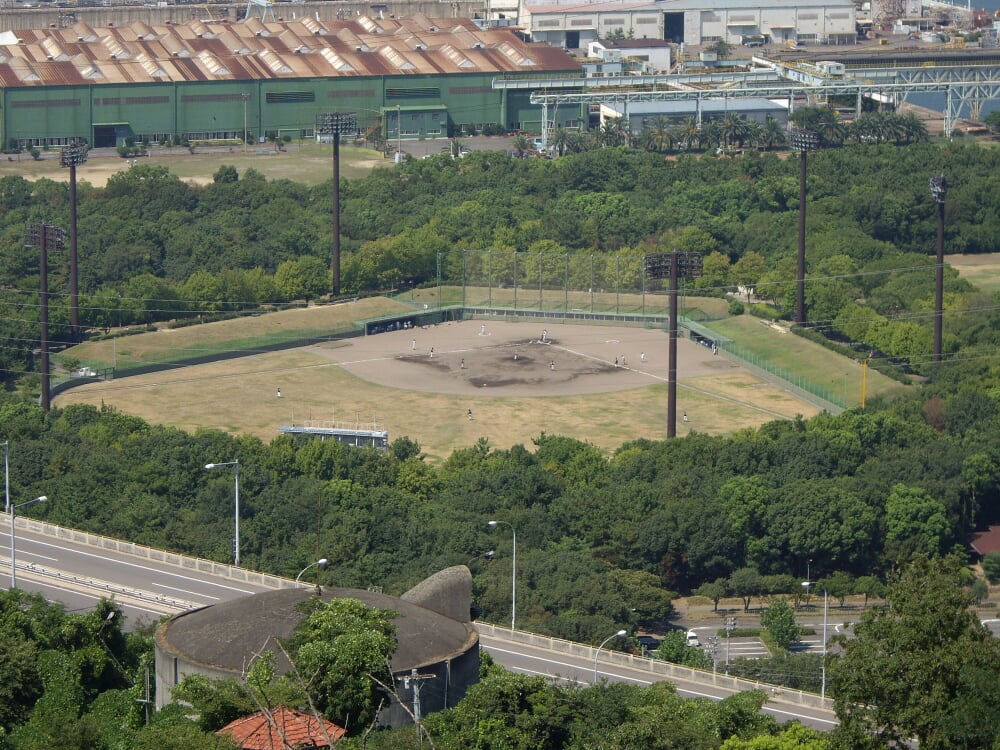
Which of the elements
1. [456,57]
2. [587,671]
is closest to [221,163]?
[456,57]

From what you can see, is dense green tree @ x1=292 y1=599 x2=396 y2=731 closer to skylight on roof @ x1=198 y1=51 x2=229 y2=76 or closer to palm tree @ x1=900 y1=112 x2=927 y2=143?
palm tree @ x1=900 y1=112 x2=927 y2=143

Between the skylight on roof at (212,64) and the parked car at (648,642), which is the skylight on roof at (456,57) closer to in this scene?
the skylight on roof at (212,64)

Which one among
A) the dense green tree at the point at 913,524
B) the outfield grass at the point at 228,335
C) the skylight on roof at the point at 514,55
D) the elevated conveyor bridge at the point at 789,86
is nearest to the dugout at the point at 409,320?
the outfield grass at the point at 228,335

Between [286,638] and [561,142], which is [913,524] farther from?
[561,142]

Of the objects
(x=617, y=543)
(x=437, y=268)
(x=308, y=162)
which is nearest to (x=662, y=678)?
(x=617, y=543)

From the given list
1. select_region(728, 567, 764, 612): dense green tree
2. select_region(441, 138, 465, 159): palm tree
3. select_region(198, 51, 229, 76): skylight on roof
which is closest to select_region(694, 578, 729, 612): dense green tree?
select_region(728, 567, 764, 612): dense green tree

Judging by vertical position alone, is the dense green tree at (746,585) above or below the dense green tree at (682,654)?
below

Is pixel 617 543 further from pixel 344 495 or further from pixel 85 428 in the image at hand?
pixel 85 428
